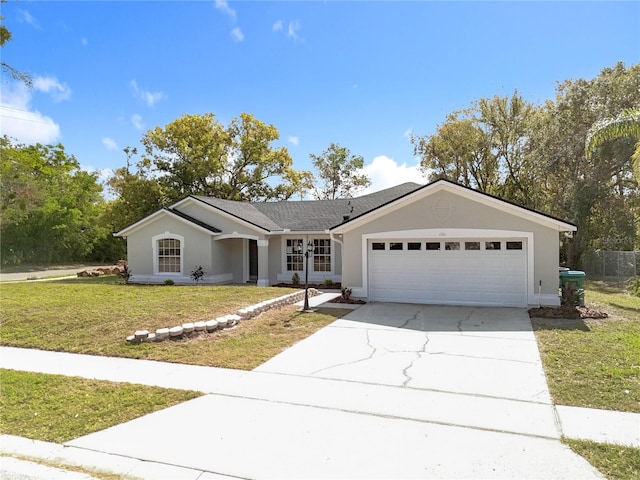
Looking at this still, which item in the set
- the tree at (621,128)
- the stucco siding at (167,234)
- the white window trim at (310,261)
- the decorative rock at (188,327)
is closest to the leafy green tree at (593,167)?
the tree at (621,128)

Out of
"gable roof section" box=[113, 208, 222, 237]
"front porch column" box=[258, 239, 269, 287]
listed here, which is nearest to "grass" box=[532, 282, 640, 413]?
"front porch column" box=[258, 239, 269, 287]

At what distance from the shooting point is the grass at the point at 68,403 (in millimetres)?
4563

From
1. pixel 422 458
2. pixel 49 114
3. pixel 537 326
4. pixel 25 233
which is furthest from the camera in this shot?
pixel 25 233

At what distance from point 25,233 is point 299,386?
36.5 metres

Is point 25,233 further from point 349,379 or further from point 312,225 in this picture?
point 349,379

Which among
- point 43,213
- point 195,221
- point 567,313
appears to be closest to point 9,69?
point 195,221

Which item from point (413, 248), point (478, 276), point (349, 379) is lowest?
point (349, 379)

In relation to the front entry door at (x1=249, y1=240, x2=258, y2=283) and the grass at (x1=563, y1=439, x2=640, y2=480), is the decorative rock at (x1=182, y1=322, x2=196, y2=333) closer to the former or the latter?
the grass at (x1=563, y1=439, x2=640, y2=480)

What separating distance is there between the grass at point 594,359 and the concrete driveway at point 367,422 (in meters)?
0.32

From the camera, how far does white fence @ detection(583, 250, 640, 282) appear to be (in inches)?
771

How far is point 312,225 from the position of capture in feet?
62.1

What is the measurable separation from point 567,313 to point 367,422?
334 inches

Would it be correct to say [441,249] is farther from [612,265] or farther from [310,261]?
[612,265]

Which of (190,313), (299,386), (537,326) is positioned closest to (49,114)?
(190,313)
